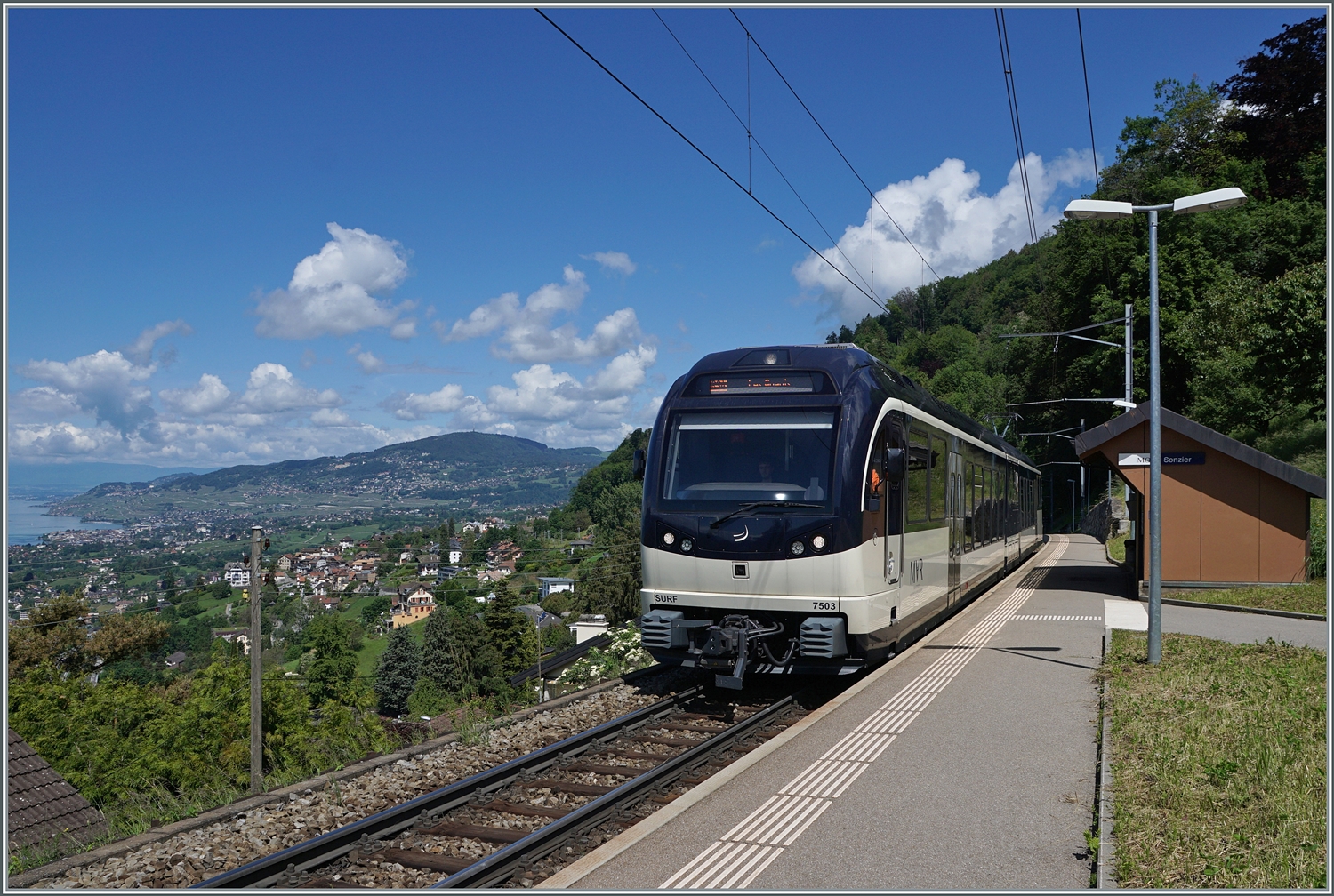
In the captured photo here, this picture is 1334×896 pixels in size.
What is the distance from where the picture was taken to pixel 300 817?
6.35m

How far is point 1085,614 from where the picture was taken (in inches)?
665

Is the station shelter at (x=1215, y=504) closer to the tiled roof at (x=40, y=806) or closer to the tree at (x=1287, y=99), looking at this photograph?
the tiled roof at (x=40, y=806)

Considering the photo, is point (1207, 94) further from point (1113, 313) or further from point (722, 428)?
point (722, 428)

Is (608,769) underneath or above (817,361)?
underneath

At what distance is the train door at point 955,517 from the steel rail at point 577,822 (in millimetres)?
6434

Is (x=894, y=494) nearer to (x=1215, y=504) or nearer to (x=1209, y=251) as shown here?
(x=1215, y=504)

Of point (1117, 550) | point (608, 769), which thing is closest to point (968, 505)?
point (608, 769)

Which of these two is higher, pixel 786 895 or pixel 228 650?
pixel 786 895

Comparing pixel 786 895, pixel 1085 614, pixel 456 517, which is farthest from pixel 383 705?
pixel 786 895

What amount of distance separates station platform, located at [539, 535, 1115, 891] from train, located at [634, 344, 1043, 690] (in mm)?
914

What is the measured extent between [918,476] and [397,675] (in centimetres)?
5681

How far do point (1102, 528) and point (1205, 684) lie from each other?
162ft

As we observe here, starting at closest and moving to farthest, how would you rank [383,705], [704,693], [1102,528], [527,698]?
[704,693] < [527,698] < [1102,528] < [383,705]

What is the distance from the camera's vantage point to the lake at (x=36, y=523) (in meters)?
23.9
